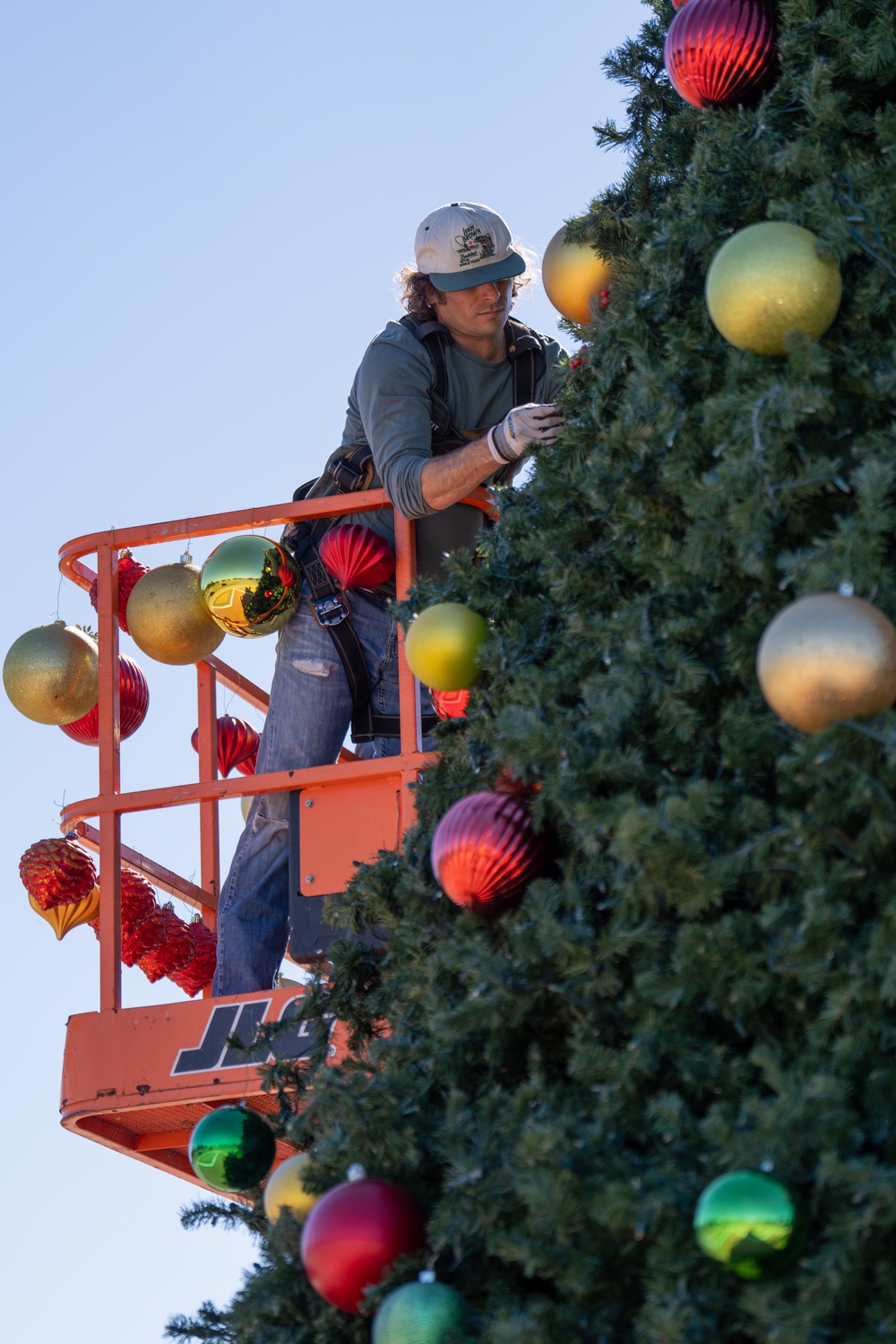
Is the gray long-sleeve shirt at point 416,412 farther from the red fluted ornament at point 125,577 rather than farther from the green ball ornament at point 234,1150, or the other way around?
the green ball ornament at point 234,1150

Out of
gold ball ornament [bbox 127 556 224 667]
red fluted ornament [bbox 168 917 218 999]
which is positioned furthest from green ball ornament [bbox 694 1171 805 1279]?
red fluted ornament [bbox 168 917 218 999]

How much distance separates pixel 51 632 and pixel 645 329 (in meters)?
2.97

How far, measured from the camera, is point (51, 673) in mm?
5051

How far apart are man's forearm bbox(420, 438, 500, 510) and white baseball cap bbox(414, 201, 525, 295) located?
578mm

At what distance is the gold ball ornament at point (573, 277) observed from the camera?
3.18 meters

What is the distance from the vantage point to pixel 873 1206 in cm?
167

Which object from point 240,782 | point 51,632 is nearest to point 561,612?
point 240,782

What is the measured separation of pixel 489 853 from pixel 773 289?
2.82 feet

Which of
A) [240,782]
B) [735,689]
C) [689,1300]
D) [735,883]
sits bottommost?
[689,1300]

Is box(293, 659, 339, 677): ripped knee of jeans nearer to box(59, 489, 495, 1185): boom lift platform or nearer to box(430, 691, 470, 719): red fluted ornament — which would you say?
box(59, 489, 495, 1185): boom lift platform

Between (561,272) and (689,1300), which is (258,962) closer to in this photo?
(561,272)

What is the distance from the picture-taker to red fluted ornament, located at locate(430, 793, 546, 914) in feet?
7.54

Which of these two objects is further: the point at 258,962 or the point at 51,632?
the point at 51,632

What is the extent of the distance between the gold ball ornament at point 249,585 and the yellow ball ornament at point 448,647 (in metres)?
1.83
